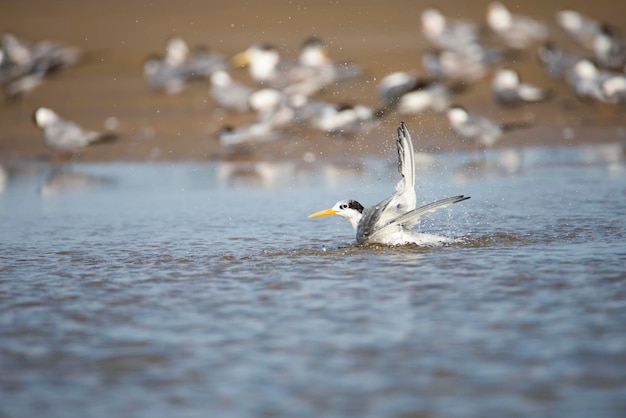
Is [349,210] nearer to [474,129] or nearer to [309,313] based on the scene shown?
[309,313]

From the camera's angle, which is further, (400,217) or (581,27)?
(581,27)

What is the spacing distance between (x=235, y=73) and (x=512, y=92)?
6205 millimetres

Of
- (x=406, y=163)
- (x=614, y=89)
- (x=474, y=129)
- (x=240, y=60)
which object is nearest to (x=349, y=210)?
(x=406, y=163)

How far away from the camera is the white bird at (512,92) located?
16.2m

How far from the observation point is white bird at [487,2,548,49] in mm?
21391

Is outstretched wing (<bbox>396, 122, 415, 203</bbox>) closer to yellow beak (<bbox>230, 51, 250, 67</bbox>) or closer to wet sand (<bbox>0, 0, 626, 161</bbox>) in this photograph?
wet sand (<bbox>0, 0, 626, 161</bbox>)

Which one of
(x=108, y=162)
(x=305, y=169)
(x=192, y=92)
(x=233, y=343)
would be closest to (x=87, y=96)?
(x=192, y=92)

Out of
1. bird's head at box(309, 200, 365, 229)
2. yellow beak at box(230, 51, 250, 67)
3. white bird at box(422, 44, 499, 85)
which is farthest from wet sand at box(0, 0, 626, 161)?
bird's head at box(309, 200, 365, 229)

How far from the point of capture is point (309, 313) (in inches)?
185

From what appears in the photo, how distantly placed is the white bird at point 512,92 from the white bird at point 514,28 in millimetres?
5086

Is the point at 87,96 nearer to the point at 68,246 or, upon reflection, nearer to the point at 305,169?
the point at 305,169

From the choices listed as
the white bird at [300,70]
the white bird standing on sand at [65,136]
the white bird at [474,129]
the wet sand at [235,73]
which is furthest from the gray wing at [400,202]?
the white bird at [300,70]

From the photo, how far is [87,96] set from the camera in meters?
18.3

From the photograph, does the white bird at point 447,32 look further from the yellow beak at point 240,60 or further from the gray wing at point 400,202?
the gray wing at point 400,202
